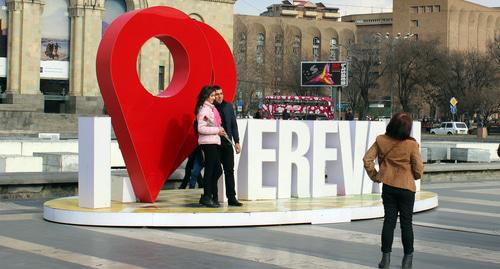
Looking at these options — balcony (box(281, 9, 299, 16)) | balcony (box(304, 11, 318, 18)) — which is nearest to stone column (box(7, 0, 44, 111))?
balcony (box(281, 9, 299, 16))

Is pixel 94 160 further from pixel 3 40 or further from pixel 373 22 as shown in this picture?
pixel 373 22

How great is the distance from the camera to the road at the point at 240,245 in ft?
29.1

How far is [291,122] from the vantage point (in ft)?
45.8

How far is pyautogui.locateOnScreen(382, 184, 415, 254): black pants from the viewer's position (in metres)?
8.65

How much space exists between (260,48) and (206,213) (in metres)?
97.0

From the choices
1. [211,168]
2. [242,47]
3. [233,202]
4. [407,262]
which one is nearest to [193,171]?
[233,202]

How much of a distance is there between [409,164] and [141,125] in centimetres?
526

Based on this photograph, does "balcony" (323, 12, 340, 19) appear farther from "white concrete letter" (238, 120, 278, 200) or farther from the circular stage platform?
the circular stage platform

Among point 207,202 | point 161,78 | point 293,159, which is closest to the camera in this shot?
point 207,202

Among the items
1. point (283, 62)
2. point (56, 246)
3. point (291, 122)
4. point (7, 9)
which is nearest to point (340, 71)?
point (7, 9)

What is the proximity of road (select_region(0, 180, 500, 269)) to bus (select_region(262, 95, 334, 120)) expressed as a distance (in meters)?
61.5

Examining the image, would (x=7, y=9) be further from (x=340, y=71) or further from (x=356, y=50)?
(x=356, y=50)

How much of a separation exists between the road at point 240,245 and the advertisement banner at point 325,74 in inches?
1857

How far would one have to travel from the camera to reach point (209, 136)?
1225 cm
